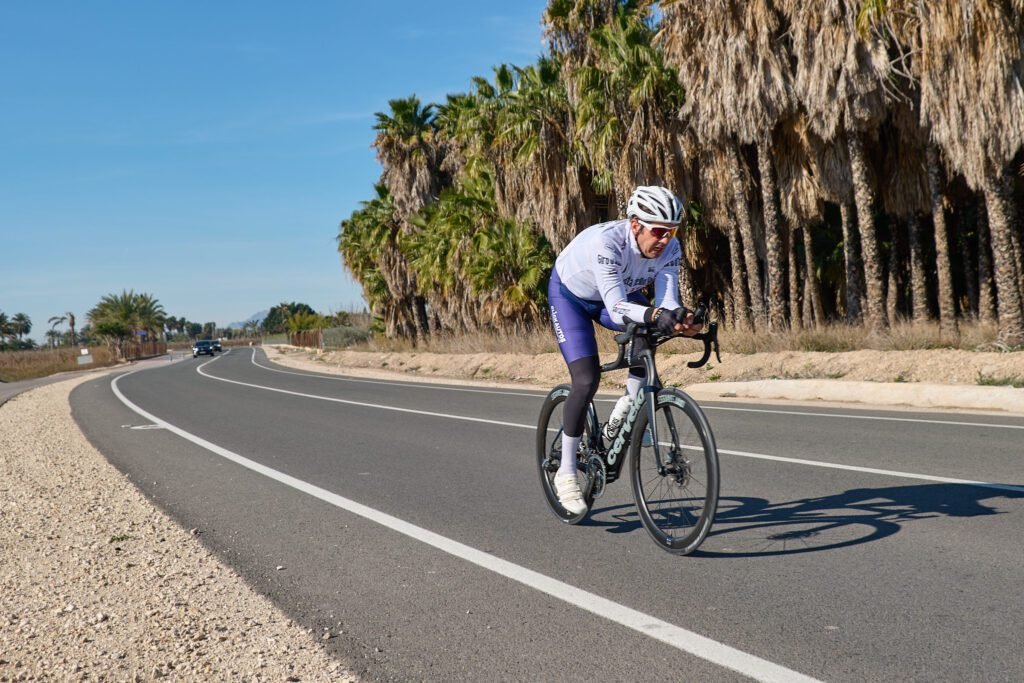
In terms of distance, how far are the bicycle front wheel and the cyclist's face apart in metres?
0.82

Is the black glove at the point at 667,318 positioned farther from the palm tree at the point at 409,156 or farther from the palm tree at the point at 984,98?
the palm tree at the point at 409,156

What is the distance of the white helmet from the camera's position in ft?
15.5

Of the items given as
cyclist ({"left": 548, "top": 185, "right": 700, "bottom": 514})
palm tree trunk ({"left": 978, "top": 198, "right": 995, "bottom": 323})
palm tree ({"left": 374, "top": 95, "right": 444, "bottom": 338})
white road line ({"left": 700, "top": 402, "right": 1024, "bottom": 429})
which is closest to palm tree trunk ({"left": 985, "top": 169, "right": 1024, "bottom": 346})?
palm tree trunk ({"left": 978, "top": 198, "right": 995, "bottom": 323})

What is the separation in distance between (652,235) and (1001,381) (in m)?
10.0

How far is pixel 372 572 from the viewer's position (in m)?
4.93

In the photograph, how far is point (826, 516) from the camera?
220 inches

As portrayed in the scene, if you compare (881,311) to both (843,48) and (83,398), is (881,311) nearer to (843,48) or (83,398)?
(843,48)

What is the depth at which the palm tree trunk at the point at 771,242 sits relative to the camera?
69.7 feet

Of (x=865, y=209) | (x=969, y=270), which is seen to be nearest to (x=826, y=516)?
(x=865, y=209)

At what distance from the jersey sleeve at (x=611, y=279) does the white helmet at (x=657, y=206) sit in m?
0.28

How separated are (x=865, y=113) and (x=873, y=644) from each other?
17.2m

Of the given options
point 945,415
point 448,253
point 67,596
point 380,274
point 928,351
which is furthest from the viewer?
point 380,274

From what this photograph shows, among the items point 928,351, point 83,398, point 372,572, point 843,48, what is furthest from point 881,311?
point 83,398

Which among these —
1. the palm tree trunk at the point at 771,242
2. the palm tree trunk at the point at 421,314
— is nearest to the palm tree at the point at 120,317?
the palm tree trunk at the point at 421,314
